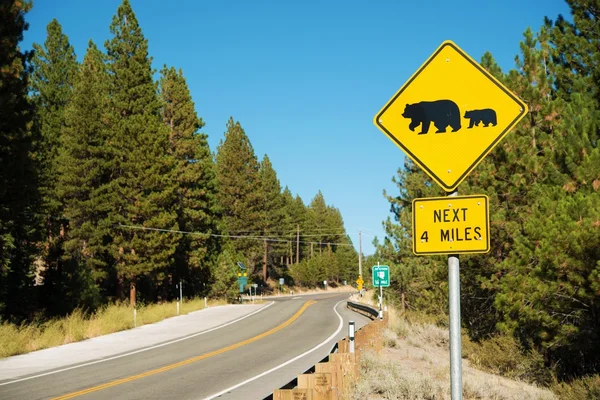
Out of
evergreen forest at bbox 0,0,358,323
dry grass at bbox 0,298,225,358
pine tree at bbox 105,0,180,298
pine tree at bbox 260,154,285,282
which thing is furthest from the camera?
pine tree at bbox 260,154,285,282

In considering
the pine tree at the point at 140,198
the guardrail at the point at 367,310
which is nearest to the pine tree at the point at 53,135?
the pine tree at the point at 140,198

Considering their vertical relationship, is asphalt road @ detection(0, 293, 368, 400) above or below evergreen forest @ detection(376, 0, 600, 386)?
below

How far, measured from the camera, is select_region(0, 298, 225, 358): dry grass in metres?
19.3

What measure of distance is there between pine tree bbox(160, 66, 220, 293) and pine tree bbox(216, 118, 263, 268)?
18.9 m

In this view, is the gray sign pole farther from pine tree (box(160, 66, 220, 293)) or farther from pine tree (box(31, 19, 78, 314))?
pine tree (box(160, 66, 220, 293))

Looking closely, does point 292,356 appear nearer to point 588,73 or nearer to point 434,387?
point 434,387

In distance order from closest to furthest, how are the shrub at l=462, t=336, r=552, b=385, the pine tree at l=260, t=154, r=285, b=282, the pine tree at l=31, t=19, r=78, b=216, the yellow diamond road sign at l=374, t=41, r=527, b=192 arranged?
1. the yellow diamond road sign at l=374, t=41, r=527, b=192
2. the shrub at l=462, t=336, r=552, b=385
3. the pine tree at l=31, t=19, r=78, b=216
4. the pine tree at l=260, t=154, r=285, b=282

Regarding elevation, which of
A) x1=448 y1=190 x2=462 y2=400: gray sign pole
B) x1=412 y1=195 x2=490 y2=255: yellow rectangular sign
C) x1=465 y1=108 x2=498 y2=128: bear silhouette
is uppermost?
x1=465 y1=108 x2=498 y2=128: bear silhouette

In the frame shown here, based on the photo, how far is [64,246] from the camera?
40.8m

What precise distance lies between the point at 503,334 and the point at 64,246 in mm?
31997

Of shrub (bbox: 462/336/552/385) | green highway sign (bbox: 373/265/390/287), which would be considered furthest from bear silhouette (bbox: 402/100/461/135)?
green highway sign (bbox: 373/265/390/287)

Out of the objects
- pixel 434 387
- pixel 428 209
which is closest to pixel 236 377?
pixel 434 387

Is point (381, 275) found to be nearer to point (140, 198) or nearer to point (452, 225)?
point (140, 198)

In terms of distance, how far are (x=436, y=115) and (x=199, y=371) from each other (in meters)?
12.8
